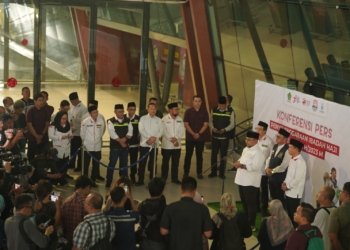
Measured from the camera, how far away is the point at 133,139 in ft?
39.6

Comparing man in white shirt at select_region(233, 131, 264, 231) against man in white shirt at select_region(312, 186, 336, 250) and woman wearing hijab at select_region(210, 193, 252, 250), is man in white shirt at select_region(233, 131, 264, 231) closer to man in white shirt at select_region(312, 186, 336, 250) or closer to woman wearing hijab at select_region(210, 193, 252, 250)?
man in white shirt at select_region(312, 186, 336, 250)

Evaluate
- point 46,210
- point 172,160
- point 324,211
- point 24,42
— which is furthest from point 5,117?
point 324,211

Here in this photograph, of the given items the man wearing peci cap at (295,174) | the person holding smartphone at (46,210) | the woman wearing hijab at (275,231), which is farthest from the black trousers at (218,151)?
the person holding smartphone at (46,210)

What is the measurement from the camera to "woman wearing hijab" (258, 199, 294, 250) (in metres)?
6.92

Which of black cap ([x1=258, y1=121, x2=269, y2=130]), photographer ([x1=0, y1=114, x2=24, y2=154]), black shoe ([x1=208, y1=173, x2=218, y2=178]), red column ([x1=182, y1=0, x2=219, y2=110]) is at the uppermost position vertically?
red column ([x1=182, y1=0, x2=219, y2=110])

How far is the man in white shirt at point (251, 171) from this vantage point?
9.72 metres

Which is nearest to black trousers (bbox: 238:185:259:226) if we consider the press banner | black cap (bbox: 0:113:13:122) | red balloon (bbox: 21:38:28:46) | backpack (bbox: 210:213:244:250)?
the press banner

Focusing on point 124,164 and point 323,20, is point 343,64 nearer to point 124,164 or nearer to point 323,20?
point 323,20

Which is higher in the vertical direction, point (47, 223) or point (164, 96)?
point (164, 96)

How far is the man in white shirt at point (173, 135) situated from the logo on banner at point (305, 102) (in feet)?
7.79

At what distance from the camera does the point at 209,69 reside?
15102 millimetres

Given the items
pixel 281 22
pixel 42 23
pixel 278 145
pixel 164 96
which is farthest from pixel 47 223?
pixel 164 96

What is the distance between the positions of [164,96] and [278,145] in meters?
7.10

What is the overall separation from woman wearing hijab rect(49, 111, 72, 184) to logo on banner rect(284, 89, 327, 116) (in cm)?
377
